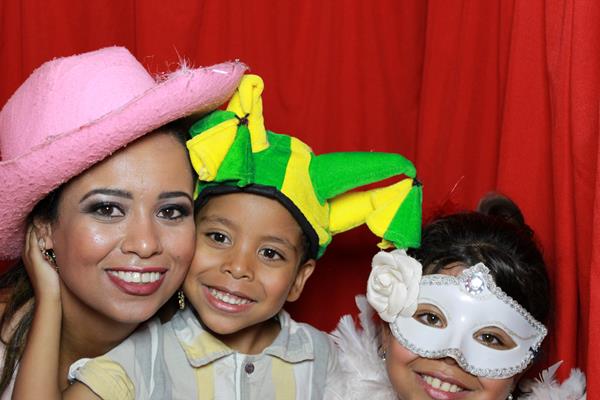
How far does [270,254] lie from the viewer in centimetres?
175

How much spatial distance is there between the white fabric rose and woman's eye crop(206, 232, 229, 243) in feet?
1.04

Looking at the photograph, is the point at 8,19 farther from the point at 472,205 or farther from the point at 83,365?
the point at 472,205

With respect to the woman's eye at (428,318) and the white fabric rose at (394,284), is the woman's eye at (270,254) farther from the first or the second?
the woman's eye at (428,318)

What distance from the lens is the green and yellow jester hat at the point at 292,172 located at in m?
1.66

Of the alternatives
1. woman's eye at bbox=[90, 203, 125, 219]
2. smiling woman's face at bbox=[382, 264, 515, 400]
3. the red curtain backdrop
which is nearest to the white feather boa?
smiling woman's face at bbox=[382, 264, 515, 400]

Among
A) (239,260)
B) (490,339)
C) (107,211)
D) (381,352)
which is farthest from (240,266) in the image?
(490,339)

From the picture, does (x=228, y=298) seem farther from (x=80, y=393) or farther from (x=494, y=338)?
(x=494, y=338)

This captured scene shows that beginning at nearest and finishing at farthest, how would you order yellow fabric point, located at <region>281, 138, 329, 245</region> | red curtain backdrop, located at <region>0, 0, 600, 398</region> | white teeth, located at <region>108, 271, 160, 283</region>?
white teeth, located at <region>108, 271, 160, 283</region>, yellow fabric point, located at <region>281, 138, 329, 245</region>, red curtain backdrop, located at <region>0, 0, 600, 398</region>

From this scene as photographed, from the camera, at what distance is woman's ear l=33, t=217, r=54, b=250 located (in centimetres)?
168

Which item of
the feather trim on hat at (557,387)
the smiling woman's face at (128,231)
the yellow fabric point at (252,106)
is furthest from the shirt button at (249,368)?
the feather trim on hat at (557,387)

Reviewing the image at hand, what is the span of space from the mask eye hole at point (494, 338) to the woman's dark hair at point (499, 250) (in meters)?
0.08

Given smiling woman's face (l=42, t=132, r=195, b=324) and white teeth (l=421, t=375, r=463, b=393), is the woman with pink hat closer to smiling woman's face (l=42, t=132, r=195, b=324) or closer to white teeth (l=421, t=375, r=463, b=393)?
smiling woman's face (l=42, t=132, r=195, b=324)

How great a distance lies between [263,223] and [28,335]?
526mm

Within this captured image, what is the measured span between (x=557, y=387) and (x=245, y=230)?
71 centimetres
